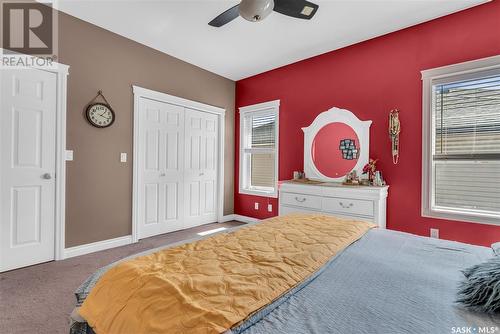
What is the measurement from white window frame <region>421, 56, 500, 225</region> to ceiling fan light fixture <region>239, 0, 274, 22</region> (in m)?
2.07

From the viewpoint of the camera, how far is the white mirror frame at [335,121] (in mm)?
3289

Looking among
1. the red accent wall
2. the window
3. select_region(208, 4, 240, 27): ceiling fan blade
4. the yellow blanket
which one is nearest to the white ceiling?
the red accent wall

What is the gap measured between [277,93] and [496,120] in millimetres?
2764

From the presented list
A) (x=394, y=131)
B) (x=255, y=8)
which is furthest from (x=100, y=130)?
(x=394, y=131)

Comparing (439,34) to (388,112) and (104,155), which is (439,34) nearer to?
(388,112)

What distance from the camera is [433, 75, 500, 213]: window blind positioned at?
248 cm

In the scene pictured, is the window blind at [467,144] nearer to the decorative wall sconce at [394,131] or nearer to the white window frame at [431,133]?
the white window frame at [431,133]

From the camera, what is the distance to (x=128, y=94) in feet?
11.1

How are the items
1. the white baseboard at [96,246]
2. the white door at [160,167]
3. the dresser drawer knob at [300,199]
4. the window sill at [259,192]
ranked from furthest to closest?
the window sill at [259,192] < the white door at [160,167] < the dresser drawer knob at [300,199] < the white baseboard at [96,246]

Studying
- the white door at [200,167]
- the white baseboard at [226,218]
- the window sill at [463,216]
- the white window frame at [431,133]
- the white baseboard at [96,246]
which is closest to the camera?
the window sill at [463,216]

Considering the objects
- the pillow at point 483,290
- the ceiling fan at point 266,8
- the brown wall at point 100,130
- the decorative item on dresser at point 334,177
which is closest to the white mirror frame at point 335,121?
the decorative item on dresser at point 334,177

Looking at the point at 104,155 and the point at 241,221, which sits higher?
the point at 104,155

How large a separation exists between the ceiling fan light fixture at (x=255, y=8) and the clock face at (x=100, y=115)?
7.20ft

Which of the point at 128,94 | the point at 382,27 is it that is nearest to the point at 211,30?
the point at 128,94
